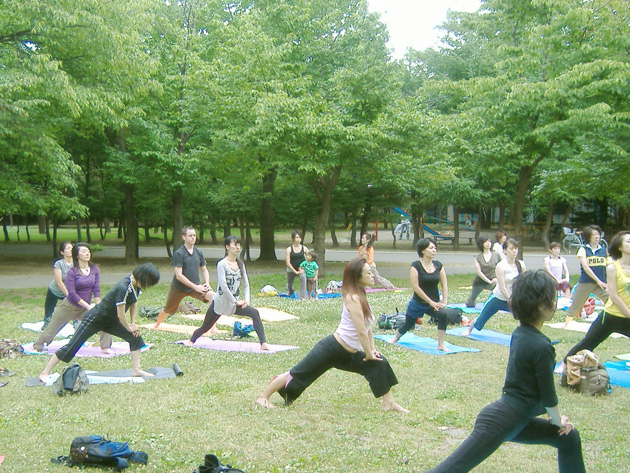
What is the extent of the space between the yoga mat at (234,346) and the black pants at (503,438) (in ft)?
17.6

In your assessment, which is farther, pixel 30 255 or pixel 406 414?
pixel 30 255

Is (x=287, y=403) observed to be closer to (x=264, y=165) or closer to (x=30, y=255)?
(x=264, y=165)

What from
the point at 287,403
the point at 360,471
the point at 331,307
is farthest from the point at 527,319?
the point at 331,307

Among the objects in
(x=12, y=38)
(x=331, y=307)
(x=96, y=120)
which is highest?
(x=12, y=38)

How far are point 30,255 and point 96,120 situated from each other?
15766 millimetres

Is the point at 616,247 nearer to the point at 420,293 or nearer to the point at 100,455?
the point at 420,293

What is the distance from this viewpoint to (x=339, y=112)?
17172 millimetres

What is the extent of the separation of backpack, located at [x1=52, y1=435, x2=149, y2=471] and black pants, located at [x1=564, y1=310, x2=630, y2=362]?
190 inches

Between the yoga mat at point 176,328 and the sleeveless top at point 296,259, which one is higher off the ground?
the sleeveless top at point 296,259

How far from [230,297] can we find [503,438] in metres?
5.47

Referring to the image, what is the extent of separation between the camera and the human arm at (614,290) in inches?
249

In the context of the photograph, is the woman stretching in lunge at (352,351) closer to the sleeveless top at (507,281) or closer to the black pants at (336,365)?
the black pants at (336,365)

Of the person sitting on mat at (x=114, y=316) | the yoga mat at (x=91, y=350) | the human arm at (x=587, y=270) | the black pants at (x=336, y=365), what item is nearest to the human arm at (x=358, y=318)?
the black pants at (x=336, y=365)

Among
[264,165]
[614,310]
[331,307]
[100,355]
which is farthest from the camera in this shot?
[264,165]
